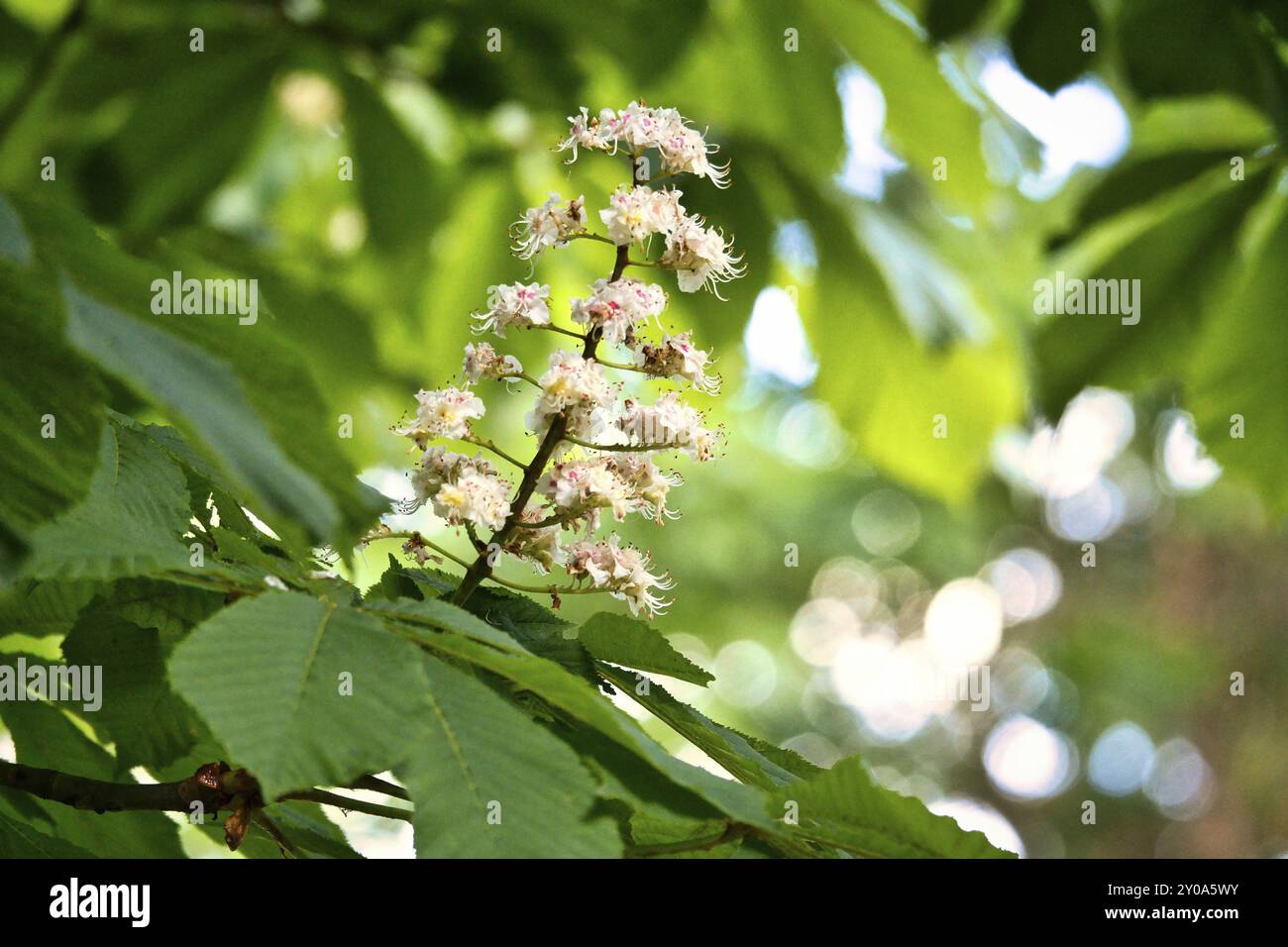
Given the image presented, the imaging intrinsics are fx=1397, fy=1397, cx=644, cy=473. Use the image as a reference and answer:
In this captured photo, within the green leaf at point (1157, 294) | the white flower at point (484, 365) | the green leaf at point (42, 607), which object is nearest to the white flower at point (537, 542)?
the white flower at point (484, 365)

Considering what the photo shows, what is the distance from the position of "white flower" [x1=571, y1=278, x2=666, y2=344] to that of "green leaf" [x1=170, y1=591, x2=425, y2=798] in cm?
31

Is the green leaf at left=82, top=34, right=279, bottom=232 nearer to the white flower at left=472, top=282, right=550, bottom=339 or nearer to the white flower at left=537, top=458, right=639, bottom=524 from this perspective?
the white flower at left=472, top=282, right=550, bottom=339

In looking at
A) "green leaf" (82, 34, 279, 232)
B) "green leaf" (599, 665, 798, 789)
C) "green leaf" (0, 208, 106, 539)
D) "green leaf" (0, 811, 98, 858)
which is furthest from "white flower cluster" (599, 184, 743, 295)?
"green leaf" (82, 34, 279, 232)

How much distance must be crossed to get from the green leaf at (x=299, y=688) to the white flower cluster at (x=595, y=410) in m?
0.19

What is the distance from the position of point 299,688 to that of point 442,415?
15.0 inches

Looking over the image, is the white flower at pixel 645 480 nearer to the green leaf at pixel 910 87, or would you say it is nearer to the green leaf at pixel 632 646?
the green leaf at pixel 632 646

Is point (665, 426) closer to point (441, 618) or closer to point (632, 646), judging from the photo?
point (632, 646)

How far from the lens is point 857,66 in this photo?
2.18 m

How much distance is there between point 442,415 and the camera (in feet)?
3.36

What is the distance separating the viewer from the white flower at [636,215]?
0.99 meters

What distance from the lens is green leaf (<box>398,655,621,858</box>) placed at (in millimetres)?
667

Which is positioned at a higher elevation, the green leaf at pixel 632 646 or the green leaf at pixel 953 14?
the green leaf at pixel 953 14

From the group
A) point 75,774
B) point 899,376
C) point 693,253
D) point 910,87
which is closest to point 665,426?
point 693,253

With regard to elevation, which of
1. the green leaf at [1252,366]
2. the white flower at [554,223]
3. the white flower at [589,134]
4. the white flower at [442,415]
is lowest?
the white flower at [442,415]
